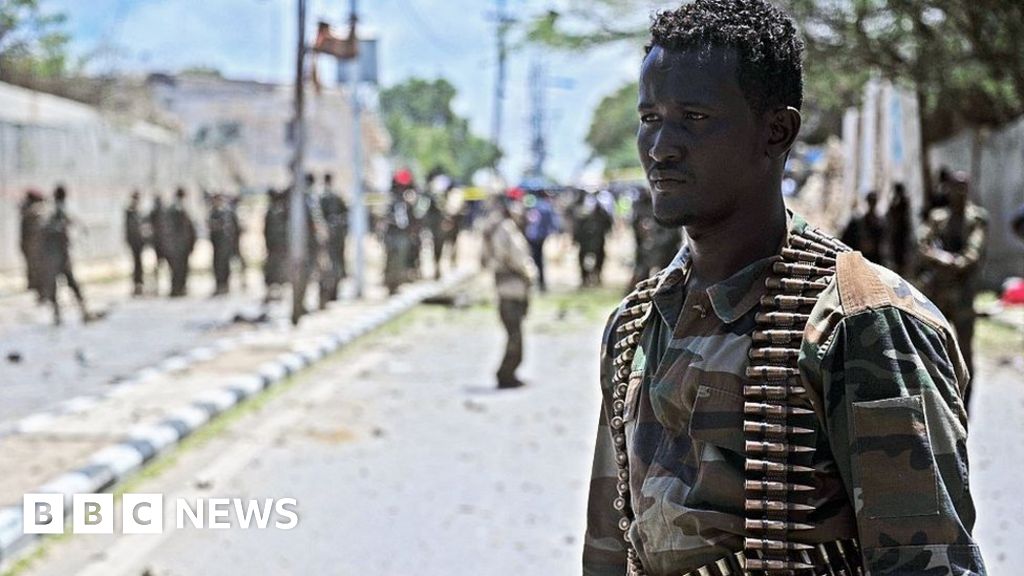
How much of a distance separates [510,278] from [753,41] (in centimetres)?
889

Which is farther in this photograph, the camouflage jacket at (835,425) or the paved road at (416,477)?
the paved road at (416,477)

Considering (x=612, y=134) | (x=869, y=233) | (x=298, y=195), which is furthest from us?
(x=612, y=134)

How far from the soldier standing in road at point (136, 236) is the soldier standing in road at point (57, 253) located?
4875 mm

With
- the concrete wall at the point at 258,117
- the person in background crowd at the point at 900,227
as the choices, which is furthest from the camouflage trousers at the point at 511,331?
the concrete wall at the point at 258,117

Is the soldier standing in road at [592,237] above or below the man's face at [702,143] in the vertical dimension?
below

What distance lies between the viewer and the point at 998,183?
1852cm

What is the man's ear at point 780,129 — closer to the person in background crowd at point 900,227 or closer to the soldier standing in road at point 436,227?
the person in background crowd at point 900,227

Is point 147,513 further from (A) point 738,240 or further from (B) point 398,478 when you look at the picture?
(A) point 738,240

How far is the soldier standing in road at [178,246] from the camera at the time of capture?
21641 millimetres

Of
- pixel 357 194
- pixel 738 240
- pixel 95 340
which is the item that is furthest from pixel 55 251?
pixel 738 240

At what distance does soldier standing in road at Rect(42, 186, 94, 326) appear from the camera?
16406 millimetres

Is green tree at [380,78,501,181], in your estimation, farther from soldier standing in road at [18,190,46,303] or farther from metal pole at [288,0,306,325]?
metal pole at [288,0,306,325]

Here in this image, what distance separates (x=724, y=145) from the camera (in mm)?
1817

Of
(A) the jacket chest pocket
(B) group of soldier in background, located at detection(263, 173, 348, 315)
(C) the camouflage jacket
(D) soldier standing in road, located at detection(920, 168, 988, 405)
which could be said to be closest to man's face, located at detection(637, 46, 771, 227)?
(C) the camouflage jacket
